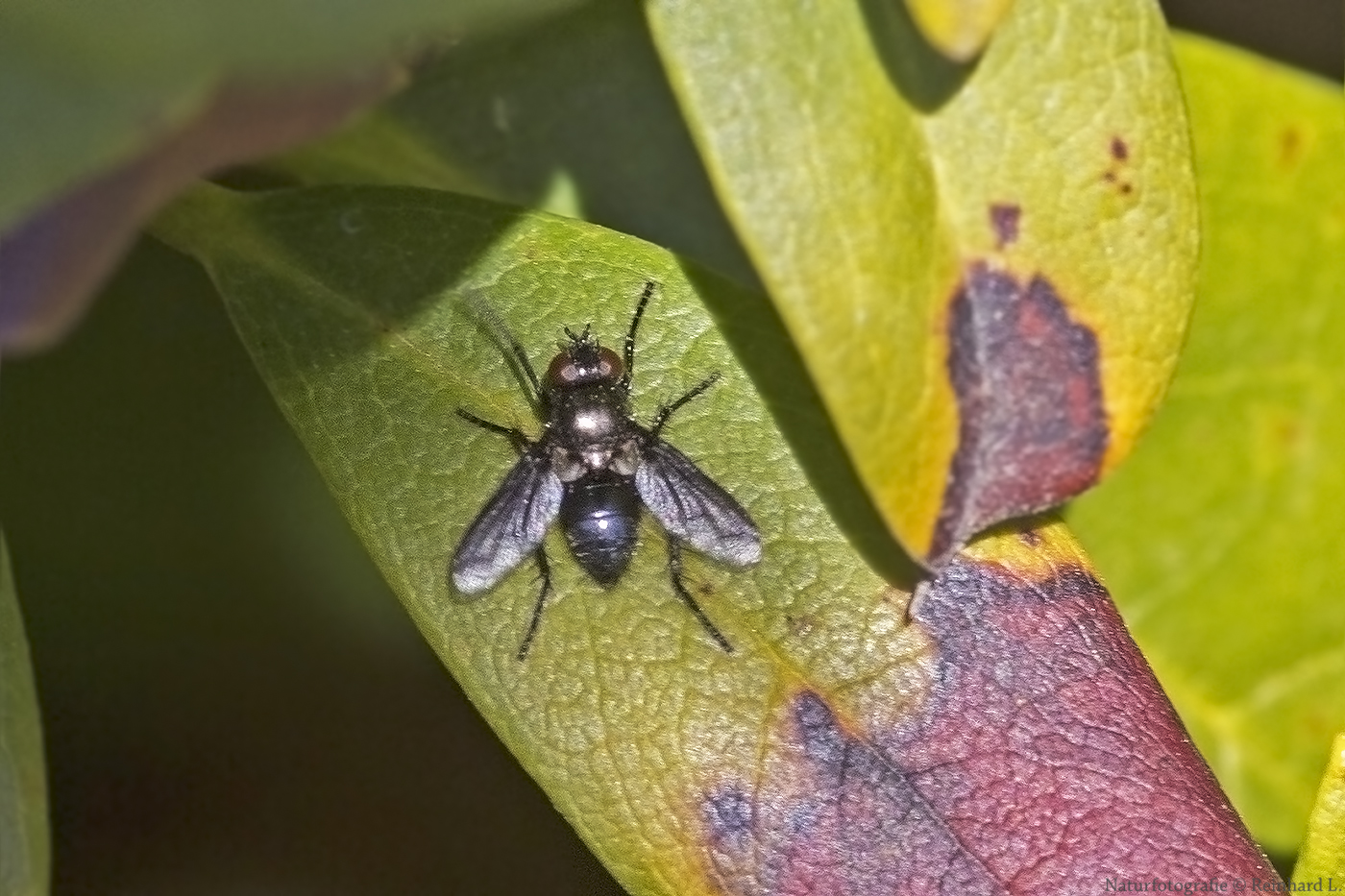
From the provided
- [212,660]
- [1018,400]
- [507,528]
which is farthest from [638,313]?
[212,660]

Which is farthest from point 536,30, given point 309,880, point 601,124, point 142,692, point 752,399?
point 309,880

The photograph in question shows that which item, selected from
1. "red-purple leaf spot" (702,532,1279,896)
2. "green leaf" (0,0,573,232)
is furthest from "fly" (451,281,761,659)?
"green leaf" (0,0,573,232)

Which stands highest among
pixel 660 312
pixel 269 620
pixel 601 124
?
pixel 601 124

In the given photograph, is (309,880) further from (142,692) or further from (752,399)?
(752,399)

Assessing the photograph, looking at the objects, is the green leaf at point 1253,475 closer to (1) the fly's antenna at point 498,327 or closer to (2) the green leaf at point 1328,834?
(2) the green leaf at point 1328,834

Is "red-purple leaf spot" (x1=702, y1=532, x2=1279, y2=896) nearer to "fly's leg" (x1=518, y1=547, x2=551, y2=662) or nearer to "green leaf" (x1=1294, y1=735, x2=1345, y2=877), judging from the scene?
"green leaf" (x1=1294, y1=735, x2=1345, y2=877)

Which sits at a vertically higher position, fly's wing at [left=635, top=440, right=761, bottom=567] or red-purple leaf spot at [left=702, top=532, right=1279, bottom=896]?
fly's wing at [left=635, top=440, right=761, bottom=567]
